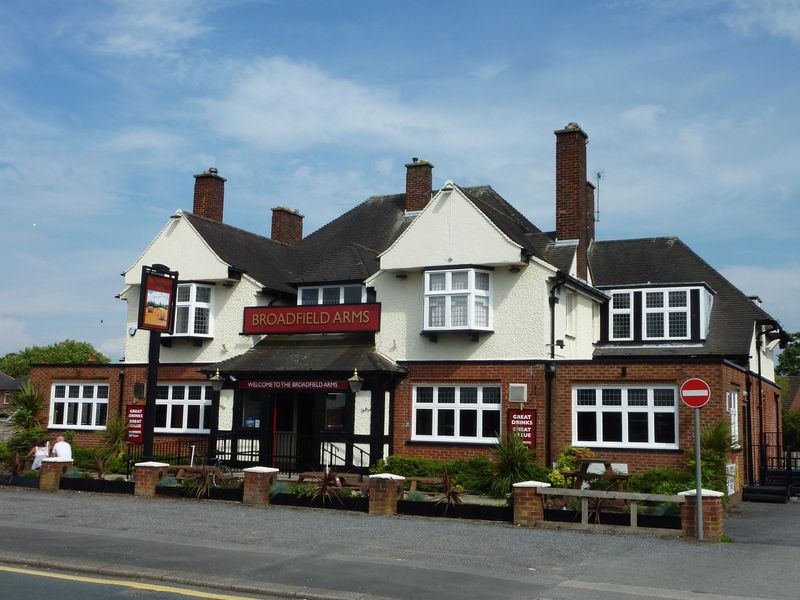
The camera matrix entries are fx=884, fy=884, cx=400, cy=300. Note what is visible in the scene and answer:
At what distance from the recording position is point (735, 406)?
22859 millimetres

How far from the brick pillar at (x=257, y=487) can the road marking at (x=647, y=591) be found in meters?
8.71

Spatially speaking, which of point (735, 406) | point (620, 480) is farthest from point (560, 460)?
point (735, 406)

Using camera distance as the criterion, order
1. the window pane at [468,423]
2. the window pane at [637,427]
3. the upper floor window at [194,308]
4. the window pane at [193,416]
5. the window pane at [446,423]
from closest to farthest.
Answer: the window pane at [637,427], the window pane at [468,423], the window pane at [446,423], the upper floor window at [194,308], the window pane at [193,416]

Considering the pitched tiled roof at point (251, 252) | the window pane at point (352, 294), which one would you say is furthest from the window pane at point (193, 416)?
the window pane at point (352, 294)

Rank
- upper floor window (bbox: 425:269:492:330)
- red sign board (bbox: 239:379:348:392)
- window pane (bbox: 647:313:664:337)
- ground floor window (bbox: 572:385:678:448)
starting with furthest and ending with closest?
window pane (bbox: 647:313:664:337) < red sign board (bbox: 239:379:348:392) < upper floor window (bbox: 425:269:492:330) < ground floor window (bbox: 572:385:678:448)

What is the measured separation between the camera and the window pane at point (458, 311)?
22.9 meters

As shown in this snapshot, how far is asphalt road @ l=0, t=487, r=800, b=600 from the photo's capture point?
1021 centimetres

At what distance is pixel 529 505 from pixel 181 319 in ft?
48.3

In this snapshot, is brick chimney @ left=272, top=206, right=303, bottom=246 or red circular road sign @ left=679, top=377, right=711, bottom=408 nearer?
red circular road sign @ left=679, top=377, right=711, bottom=408

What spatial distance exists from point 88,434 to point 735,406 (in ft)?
62.6

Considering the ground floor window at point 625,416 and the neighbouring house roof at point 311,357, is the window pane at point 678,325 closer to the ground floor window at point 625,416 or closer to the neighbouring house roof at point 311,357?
the ground floor window at point 625,416

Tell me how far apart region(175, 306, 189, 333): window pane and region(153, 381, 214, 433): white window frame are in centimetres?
167

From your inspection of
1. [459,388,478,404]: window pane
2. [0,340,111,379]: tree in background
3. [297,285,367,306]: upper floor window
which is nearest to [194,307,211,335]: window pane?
[297,285,367,306]: upper floor window

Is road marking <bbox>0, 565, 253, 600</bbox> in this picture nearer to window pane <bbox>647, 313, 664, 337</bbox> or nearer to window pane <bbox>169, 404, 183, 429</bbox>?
window pane <bbox>169, 404, 183, 429</bbox>
